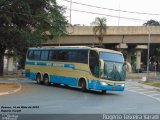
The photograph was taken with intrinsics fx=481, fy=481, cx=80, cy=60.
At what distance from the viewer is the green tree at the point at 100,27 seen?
3002 inches

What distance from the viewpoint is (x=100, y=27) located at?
76000 millimetres

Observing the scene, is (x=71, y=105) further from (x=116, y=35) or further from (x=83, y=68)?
(x=116, y=35)

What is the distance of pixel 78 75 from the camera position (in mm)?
33969

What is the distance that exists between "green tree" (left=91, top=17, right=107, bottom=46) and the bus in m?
36.3

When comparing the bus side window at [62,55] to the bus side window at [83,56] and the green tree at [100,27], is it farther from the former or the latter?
the green tree at [100,27]

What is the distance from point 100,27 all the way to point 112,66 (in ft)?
146

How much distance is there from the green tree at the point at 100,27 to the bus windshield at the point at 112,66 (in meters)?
43.6

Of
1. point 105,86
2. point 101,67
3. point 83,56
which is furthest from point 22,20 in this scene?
point 105,86

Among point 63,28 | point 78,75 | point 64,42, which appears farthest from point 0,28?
point 64,42

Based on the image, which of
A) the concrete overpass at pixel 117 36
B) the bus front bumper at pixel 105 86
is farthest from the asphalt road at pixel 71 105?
the concrete overpass at pixel 117 36

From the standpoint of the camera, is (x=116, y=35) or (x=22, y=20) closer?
(x=22, y=20)

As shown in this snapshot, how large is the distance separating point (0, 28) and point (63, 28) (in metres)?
18.2

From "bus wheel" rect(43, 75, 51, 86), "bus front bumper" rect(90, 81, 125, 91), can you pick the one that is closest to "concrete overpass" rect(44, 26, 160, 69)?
"bus wheel" rect(43, 75, 51, 86)

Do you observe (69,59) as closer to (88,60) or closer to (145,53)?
(88,60)
